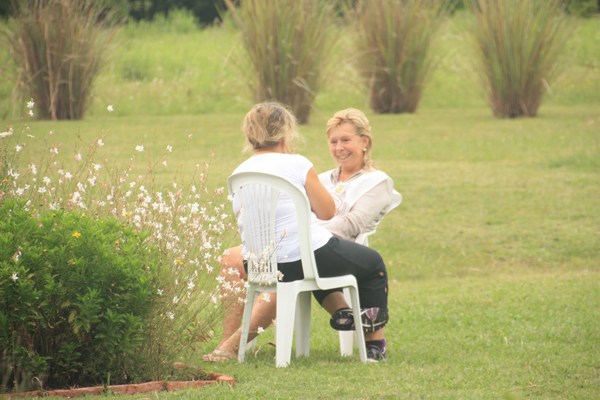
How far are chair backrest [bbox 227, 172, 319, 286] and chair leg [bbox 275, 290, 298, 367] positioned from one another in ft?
0.37

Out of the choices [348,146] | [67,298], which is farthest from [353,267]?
[67,298]

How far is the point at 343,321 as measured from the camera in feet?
19.3

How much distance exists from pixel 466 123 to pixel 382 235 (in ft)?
24.4

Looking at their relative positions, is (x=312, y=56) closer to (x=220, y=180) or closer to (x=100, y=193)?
(x=220, y=180)

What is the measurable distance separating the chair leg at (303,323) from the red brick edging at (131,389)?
970mm

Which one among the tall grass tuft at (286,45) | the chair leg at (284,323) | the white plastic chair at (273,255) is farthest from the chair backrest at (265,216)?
the tall grass tuft at (286,45)

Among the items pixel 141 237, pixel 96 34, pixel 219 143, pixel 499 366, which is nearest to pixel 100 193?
pixel 141 237

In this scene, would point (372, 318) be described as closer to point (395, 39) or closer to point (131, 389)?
point (131, 389)

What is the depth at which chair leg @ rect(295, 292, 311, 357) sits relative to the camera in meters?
5.98

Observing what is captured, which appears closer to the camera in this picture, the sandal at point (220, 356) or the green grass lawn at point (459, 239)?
the green grass lawn at point (459, 239)

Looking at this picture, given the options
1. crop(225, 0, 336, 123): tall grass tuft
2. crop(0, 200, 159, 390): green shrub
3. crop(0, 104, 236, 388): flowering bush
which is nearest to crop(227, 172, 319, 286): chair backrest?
crop(0, 104, 236, 388): flowering bush

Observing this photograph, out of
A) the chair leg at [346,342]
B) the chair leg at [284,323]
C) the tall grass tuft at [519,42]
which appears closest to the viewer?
the chair leg at [284,323]

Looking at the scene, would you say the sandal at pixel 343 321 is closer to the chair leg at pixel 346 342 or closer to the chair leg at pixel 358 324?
the chair leg at pixel 358 324

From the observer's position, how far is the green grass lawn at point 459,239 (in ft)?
17.5
